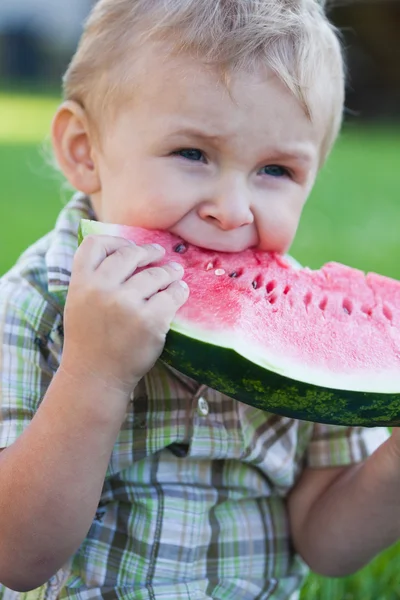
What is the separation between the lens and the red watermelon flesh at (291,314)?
1.67m

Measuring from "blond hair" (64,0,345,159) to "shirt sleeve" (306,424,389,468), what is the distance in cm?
71

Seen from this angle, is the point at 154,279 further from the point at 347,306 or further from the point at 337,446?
the point at 337,446

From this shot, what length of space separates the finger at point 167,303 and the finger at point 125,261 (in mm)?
68

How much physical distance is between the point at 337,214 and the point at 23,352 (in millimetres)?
6028

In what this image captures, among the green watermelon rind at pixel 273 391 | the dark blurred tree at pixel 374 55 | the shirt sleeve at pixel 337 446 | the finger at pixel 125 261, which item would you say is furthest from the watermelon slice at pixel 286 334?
the dark blurred tree at pixel 374 55

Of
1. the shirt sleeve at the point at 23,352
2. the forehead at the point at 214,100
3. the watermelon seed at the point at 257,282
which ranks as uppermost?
the forehead at the point at 214,100

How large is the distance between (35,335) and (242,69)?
0.72 meters

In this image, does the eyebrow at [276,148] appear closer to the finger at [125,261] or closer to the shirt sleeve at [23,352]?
the finger at [125,261]

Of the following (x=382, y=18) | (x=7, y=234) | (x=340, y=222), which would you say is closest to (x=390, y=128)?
(x=382, y=18)

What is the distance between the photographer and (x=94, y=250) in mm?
1685

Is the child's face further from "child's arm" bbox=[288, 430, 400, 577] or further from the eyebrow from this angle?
"child's arm" bbox=[288, 430, 400, 577]

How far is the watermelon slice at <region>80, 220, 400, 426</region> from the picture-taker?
1.64 meters

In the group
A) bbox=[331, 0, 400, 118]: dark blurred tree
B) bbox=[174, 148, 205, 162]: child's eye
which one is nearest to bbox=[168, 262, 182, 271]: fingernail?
bbox=[174, 148, 205, 162]: child's eye

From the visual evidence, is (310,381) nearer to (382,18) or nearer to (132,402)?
(132,402)
